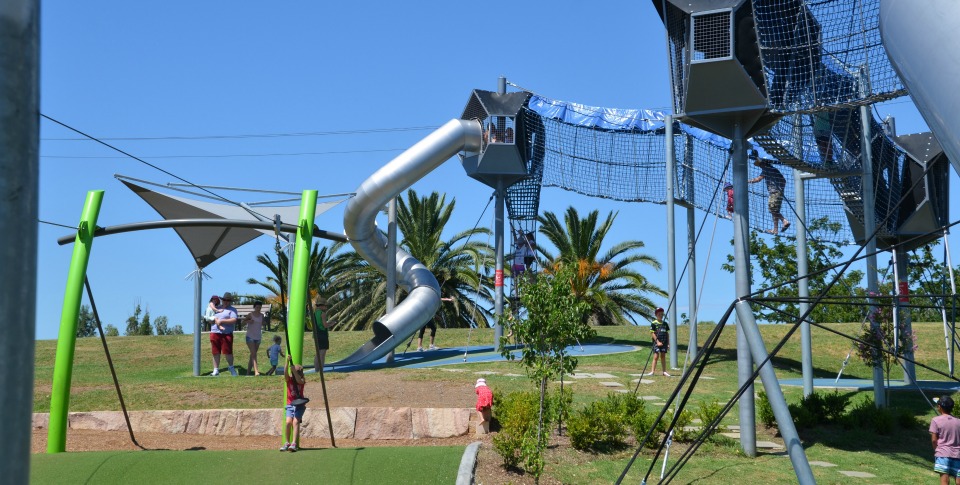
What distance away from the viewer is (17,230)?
2.99 m

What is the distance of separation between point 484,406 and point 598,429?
1.59 metres

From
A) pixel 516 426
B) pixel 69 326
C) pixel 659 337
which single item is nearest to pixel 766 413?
pixel 659 337

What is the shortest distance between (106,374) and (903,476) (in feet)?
49.8

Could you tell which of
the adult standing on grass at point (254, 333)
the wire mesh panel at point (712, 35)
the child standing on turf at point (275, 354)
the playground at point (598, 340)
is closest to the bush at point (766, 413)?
the playground at point (598, 340)

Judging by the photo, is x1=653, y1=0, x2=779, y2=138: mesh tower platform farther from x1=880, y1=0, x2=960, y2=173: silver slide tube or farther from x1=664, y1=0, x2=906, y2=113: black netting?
x1=880, y1=0, x2=960, y2=173: silver slide tube

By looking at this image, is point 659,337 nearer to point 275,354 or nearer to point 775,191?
point 775,191

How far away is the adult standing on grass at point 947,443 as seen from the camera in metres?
10.4

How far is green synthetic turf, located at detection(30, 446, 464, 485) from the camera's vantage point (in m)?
10.4

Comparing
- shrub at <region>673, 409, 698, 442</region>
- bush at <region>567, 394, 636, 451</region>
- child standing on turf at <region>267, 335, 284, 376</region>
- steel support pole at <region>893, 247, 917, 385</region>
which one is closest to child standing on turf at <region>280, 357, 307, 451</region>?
bush at <region>567, 394, 636, 451</region>

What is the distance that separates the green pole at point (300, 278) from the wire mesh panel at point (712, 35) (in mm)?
5613

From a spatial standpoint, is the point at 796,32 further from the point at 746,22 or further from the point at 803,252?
the point at 803,252

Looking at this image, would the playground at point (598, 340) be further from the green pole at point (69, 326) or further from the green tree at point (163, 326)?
the green tree at point (163, 326)

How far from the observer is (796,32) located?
493 inches

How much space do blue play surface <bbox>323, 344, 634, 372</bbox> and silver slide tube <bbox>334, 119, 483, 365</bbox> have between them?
0.53 meters
